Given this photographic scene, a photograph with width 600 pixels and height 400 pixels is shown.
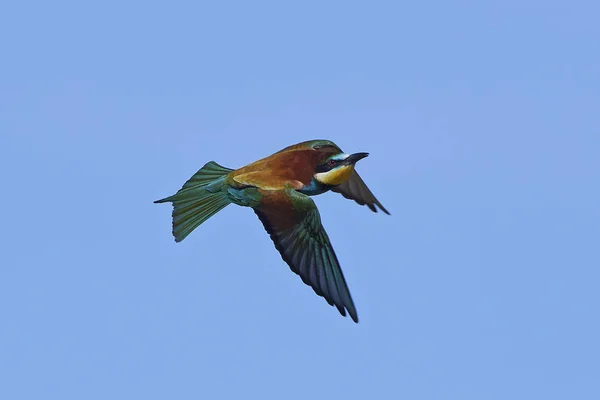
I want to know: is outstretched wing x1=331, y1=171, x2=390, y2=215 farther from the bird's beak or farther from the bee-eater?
the bird's beak

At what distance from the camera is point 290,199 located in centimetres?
1010

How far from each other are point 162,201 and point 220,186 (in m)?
0.56

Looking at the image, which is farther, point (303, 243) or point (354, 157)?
point (354, 157)

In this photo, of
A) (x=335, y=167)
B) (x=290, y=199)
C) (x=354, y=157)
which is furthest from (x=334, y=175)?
(x=290, y=199)

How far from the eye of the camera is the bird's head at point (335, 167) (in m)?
10.6

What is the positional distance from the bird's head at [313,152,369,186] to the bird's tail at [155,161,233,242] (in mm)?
822

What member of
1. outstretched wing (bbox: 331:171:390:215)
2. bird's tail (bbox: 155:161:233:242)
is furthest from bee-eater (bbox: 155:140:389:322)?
outstretched wing (bbox: 331:171:390:215)

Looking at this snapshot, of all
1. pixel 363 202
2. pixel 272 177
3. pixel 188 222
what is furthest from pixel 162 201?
pixel 363 202

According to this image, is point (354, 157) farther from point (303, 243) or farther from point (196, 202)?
point (196, 202)

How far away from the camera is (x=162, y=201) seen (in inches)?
428

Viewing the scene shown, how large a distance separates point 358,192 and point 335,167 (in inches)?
48.7

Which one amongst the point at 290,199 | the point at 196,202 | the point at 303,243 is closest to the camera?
the point at 290,199

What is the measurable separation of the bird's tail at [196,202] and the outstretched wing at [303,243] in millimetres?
562

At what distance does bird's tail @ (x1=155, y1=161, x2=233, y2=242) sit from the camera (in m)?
10.7
